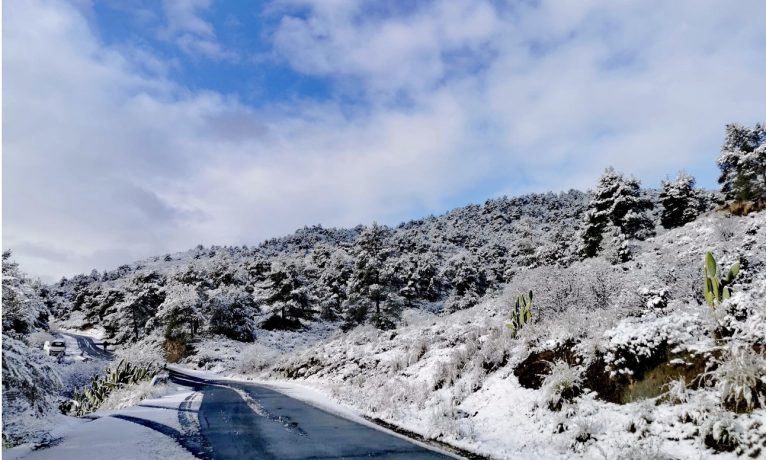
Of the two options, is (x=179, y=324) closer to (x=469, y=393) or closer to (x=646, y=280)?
(x=469, y=393)

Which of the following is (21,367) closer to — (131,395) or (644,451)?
(644,451)

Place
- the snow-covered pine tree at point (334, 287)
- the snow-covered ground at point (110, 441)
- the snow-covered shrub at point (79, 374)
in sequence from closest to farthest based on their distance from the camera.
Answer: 1. the snow-covered ground at point (110, 441)
2. the snow-covered shrub at point (79, 374)
3. the snow-covered pine tree at point (334, 287)

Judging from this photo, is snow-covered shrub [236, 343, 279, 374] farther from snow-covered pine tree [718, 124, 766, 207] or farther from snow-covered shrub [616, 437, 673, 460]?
snow-covered pine tree [718, 124, 766, 207]

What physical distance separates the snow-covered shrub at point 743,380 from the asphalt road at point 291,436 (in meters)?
5.89

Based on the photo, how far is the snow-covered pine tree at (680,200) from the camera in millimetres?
48344

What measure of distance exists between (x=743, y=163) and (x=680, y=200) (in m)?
10.3

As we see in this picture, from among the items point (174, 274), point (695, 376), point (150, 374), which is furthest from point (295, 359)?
point (174, 274)

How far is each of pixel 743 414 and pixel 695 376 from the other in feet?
5.07

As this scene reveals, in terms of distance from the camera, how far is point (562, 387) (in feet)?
38.5

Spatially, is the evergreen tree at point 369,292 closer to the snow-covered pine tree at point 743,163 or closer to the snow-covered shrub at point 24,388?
the snow-covered pine tree at point 743,163

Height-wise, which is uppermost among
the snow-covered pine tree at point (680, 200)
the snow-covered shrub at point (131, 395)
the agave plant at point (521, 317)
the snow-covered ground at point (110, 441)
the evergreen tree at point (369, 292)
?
the snow-covered pine tree at point (680, 200)

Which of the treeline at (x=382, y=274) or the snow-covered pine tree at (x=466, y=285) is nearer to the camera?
the treeline at (x=382, y=274)

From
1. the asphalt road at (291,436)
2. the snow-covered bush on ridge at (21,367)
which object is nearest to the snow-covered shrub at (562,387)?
the asphalt road at (291,436)

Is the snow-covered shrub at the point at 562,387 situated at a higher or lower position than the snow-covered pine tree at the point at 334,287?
lower
